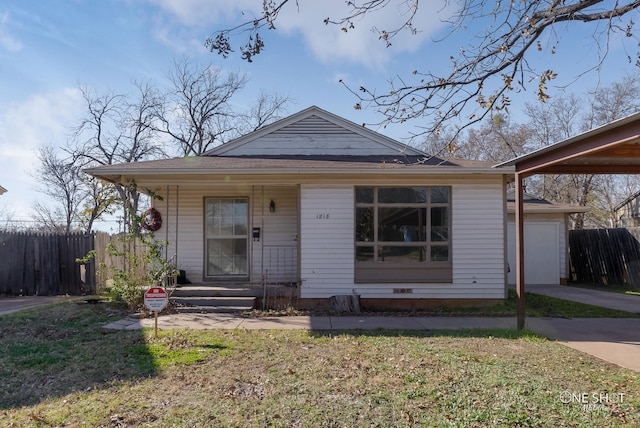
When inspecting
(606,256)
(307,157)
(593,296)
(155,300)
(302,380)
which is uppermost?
(307,157)

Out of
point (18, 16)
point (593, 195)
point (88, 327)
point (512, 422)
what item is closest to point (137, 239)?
point (88, 327)

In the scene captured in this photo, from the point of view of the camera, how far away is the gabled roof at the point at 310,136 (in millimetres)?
10953

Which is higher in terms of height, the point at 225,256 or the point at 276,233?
the point at 276,233

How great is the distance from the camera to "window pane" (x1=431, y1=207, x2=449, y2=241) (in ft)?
31.3

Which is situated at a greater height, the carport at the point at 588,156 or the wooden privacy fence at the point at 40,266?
the carport at the point at 588,156

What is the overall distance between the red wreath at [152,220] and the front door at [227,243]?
1.15 metres

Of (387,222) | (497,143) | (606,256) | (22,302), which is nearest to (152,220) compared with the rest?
(22,302)

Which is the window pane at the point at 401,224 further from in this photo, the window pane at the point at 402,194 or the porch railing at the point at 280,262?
the porch railing at the point at 280,262

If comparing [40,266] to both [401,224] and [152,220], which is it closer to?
[152,220]

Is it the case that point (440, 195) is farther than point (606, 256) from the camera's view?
No

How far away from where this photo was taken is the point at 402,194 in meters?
9.55

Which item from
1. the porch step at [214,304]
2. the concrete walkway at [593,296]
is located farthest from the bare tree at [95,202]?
the concrete walkway at [593,296]

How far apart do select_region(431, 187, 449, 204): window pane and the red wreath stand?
661cm

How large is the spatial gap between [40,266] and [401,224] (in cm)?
964
